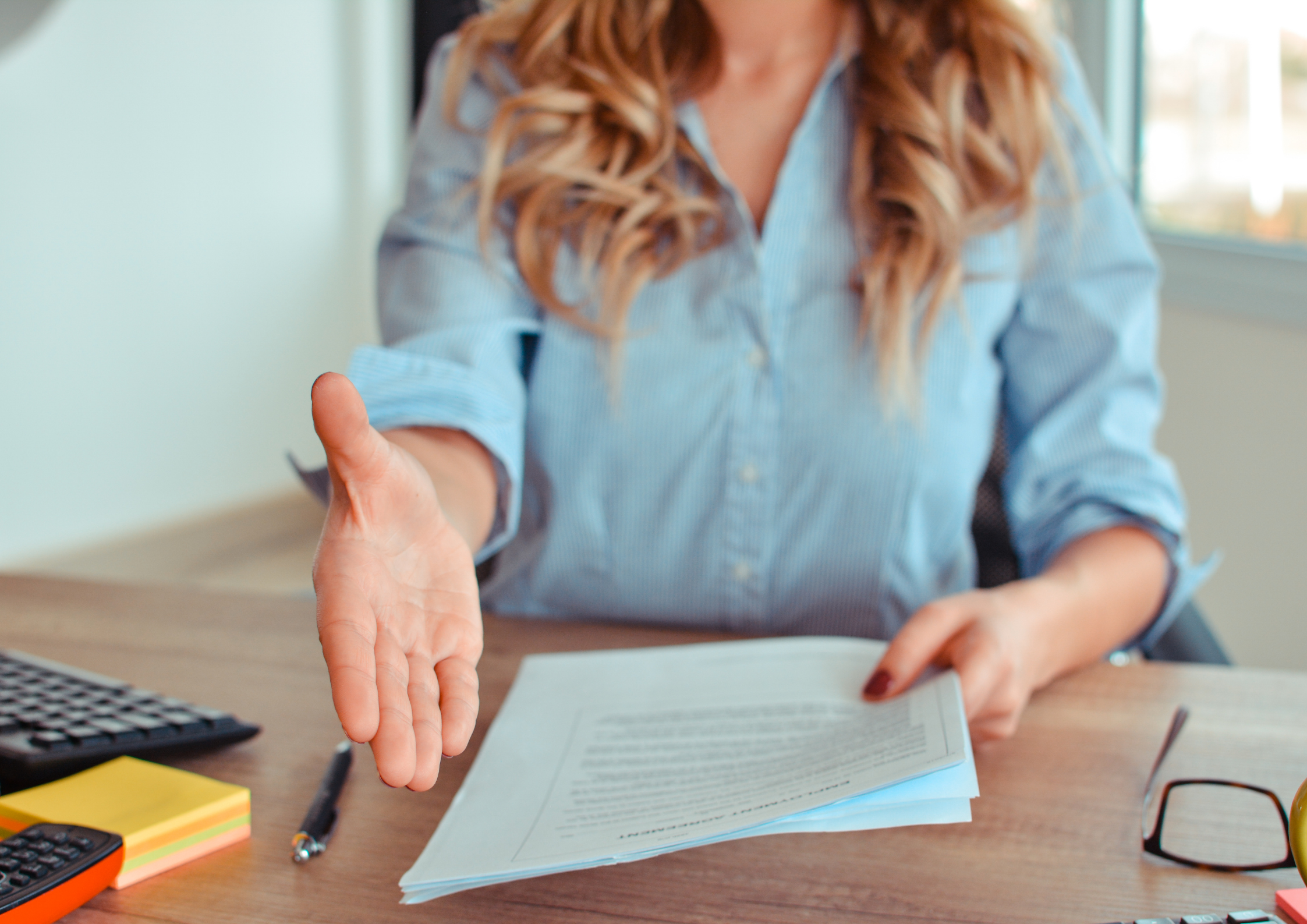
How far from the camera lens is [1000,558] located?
1069 millimetres

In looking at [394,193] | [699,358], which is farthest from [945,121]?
[394,193]

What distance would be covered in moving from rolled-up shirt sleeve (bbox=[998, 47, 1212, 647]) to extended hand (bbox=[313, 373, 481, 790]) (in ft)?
1.96

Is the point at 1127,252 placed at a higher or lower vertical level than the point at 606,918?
higher

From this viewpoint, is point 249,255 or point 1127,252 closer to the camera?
point 1127,252

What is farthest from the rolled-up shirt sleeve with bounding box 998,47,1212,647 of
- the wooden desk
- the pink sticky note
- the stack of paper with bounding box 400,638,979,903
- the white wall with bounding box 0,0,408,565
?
the white wall with bounding box 0,0,408,565

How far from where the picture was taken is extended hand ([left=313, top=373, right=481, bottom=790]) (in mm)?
406

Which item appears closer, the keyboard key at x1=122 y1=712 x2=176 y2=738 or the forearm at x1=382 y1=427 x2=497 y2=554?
the keyboard key at x1=122 y1=712 x2=176 y2=738

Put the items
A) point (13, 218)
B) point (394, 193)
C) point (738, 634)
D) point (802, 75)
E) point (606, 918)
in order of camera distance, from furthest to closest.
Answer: point (394, 193), point (13, 218), point (802, 75), point (738, 634), point (606, 918)

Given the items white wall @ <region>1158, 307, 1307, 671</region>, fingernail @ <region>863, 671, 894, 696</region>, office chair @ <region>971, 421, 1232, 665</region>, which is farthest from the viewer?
white wall @ <region>1158, 307, 1307, 671</region>

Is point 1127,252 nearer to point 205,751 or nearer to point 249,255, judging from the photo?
point 205,751

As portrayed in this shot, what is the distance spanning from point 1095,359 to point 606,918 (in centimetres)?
72

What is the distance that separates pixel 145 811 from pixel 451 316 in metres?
0.51

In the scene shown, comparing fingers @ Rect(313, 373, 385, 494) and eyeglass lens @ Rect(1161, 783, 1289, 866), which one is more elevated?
fingers @ Rect(313, 373, 385, 494)

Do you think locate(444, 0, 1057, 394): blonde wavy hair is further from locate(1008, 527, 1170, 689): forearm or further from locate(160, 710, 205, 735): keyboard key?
locate(160, 710, 205, 735): keyboard key
